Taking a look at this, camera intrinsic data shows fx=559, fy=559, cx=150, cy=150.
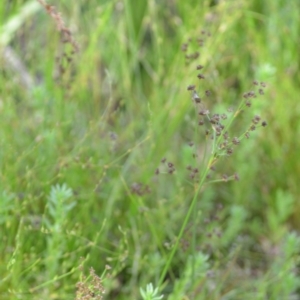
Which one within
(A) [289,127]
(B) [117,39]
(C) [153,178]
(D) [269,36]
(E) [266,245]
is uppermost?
(B) [117,39]

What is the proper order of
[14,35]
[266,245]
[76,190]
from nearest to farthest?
[76,190], [266,245], [14,35]

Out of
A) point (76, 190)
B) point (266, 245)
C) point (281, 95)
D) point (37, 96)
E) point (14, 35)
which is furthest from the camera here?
point (14, 35)

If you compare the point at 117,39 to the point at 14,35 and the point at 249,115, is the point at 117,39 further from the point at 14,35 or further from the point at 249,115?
the point at 249,115

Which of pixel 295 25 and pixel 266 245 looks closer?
pixel 266 245

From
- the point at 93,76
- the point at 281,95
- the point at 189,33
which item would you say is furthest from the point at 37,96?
the point at 281,95

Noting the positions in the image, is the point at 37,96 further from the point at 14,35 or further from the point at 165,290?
the point at 165,290

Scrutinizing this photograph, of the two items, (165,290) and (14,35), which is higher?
(14,35)
